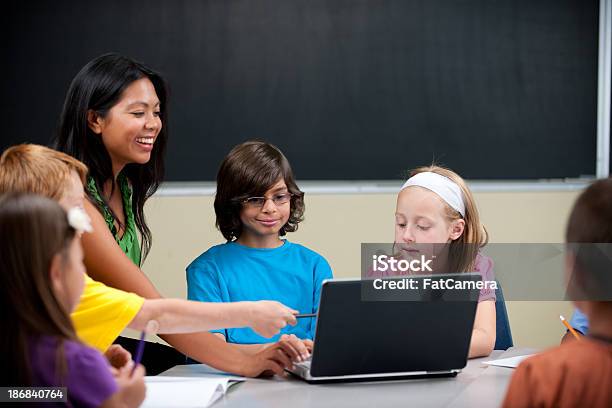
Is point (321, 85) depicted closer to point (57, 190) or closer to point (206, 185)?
point (206, 185)

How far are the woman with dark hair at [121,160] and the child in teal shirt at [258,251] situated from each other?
9.5 inches

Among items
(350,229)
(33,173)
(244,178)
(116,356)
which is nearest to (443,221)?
(244,178)

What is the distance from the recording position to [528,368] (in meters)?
1.27

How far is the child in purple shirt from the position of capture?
1265 millimetres

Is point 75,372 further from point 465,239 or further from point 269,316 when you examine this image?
point 465,239

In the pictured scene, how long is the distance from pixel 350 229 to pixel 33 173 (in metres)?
2.28

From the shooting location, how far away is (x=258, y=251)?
2578 mm

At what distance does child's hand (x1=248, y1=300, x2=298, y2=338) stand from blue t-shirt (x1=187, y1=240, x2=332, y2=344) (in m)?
0.64

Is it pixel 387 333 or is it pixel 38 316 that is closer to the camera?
pixel 38 316

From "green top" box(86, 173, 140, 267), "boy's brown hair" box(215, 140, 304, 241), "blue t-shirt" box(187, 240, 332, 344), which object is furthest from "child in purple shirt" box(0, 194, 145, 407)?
"boy's brown hair" box(215, 140, 304, 241)

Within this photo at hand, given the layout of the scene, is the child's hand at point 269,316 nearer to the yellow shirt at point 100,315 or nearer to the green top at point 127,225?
the yellow shirt at point 100,315

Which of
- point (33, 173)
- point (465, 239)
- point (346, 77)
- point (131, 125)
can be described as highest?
point (346, 77)

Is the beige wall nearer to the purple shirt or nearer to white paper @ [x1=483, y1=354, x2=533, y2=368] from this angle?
white paper @ [x1=483, y1=354, x2=533, y2=368]

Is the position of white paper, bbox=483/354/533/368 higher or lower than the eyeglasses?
lower
